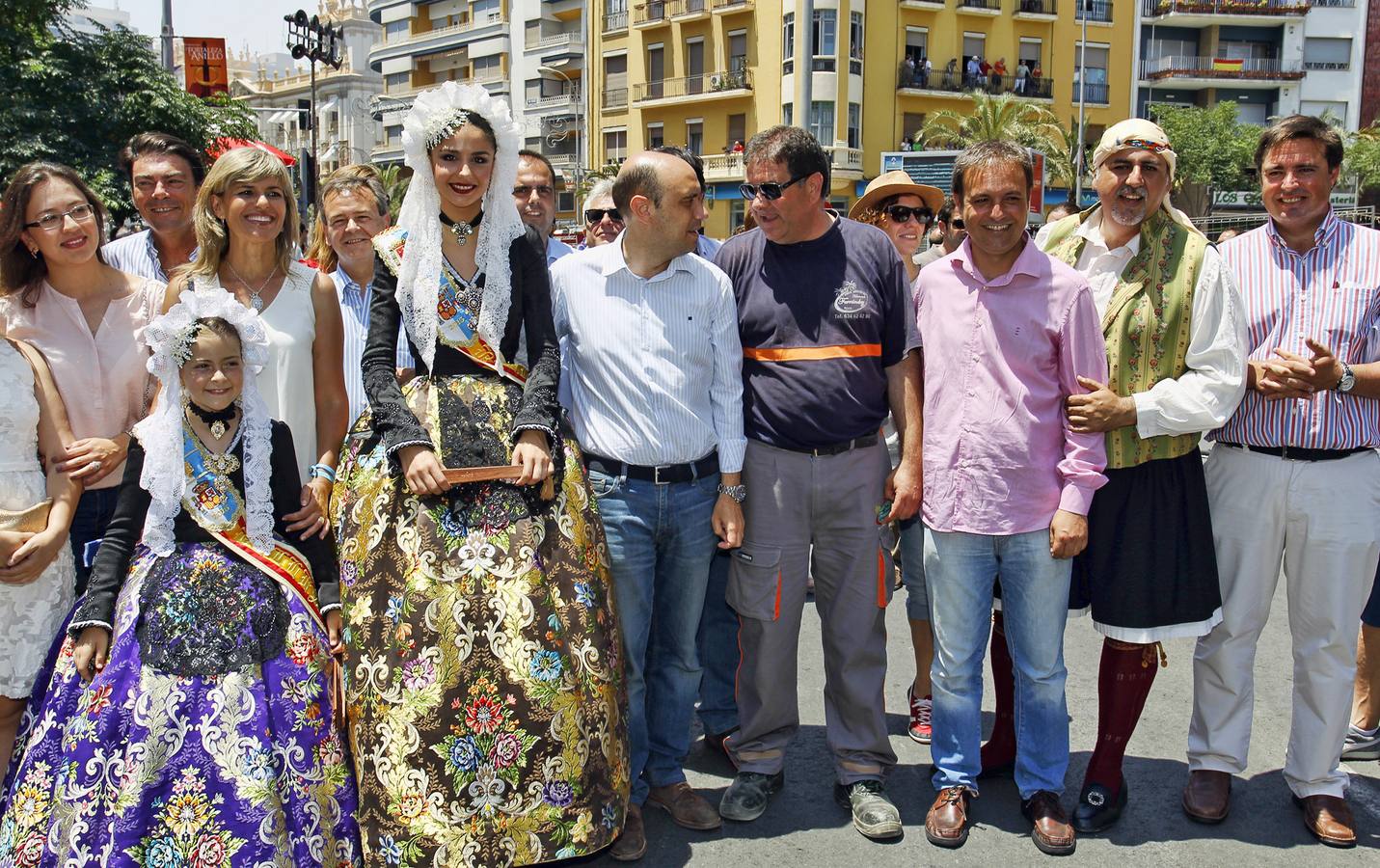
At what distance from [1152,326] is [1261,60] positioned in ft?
161

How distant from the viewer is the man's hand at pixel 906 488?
13.4 feet

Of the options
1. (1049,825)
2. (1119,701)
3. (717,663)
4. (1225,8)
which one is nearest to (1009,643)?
(1119,701)

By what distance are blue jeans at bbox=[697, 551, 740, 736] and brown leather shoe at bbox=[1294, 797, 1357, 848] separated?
2224 mm

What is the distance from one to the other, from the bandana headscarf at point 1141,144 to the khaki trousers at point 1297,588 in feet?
3.09

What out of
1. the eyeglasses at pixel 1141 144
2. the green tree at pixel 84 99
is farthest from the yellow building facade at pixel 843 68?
the eyeglasses at pixel 1141 144

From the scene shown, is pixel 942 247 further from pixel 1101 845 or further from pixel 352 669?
pixel 352 669

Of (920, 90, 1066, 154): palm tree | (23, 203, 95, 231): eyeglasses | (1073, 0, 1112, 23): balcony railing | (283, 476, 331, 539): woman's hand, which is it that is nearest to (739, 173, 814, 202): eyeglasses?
(283, 476, 331, 539): woman's hand

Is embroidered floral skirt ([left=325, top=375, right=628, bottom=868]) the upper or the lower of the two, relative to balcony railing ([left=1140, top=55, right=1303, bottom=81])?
lower

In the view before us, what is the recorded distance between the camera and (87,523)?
4055 millimetres

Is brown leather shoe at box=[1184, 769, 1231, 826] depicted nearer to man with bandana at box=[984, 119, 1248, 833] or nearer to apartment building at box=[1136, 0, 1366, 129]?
man with bandana at box=[984, 119, 1248, 833]

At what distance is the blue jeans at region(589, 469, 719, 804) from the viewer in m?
3.95

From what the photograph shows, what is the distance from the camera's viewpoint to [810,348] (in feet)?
13.3

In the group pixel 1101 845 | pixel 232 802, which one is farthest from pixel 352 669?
pixel 1101 845

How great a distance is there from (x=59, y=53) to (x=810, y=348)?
15936 millimetres
